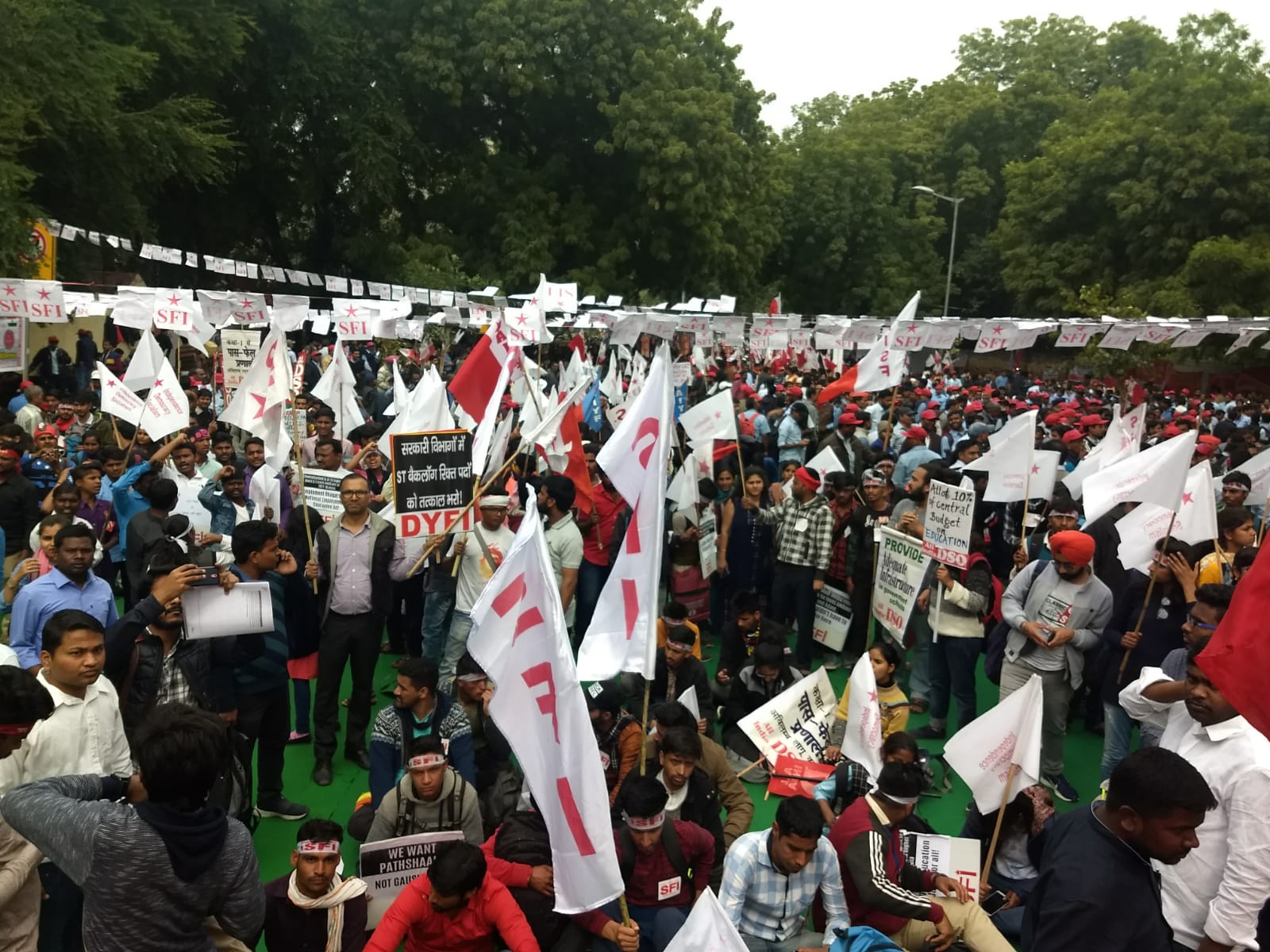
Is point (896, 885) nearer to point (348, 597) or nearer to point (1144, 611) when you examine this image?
point (1144, 611)

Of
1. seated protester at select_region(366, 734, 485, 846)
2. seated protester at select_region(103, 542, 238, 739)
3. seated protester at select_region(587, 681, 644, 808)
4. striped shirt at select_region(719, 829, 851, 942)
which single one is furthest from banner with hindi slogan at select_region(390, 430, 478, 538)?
striped shirt at select_region(719, 829, 851, 942)

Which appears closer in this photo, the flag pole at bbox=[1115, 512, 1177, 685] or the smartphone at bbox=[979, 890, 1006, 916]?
the smartphone at bbox=[979, 890, 1006, 916]

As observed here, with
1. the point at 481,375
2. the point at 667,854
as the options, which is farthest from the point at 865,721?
the point at 481,375

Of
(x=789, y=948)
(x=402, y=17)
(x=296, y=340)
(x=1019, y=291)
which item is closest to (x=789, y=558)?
(x=789, y=948)

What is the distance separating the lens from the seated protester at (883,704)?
671 centimetres

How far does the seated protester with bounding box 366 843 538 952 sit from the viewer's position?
397 cm

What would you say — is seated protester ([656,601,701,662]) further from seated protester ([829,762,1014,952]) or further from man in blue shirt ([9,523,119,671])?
man in blue shirt ([9,523,119,671])

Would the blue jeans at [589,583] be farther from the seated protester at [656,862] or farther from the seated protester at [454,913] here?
the seated protester at [454,913]

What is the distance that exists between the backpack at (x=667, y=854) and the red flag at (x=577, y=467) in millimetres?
4143

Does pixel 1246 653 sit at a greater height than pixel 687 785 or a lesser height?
greater

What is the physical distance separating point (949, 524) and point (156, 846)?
5477mm

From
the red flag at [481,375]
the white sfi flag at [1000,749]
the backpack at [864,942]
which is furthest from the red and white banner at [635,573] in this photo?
the red flag at [481,375]

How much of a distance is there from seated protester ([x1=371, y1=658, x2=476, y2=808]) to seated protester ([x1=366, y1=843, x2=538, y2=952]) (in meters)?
1.14

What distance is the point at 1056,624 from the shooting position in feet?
21.1
